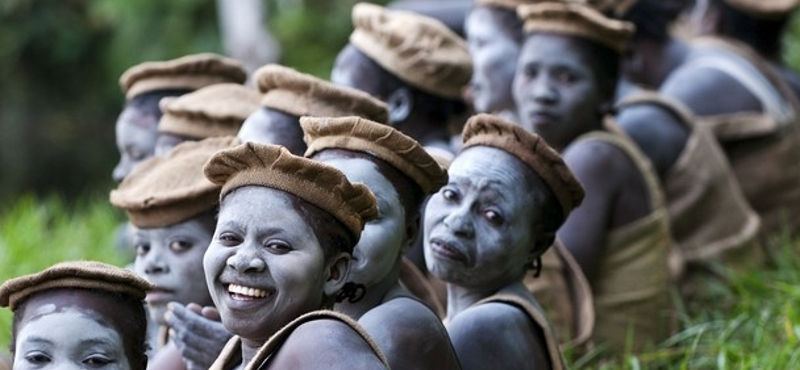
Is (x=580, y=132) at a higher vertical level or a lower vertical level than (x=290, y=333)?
lower

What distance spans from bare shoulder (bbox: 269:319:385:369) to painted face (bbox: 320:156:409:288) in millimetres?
534

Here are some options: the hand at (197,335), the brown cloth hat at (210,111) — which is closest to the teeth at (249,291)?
the hand at (197,335)

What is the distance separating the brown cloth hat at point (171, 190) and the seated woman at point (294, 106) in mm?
104

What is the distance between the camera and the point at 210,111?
21.4 ft

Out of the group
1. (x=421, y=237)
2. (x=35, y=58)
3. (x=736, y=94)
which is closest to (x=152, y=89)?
(x=421, y=237)

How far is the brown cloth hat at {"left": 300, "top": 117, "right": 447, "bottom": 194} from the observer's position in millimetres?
4965

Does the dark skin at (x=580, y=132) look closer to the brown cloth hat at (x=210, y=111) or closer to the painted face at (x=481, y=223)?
the brown cloth hat at (x=210, y=111)

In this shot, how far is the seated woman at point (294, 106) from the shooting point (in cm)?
579

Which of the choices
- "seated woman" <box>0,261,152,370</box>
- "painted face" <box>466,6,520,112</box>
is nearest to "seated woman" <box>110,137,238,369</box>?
"seated woman" <box>0,261,152,370</box>

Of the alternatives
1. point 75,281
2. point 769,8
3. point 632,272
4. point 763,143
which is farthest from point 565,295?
point 769,8

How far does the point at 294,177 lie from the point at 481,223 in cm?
104

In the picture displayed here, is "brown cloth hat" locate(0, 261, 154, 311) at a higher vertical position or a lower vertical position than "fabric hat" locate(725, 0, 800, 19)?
higher

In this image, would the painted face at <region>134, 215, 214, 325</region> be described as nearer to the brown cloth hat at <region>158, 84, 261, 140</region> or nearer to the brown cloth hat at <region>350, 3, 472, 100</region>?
the brown cloth hat at <region>158, 84, 261, 140</region>

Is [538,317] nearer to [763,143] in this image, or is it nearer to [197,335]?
[197,335]
